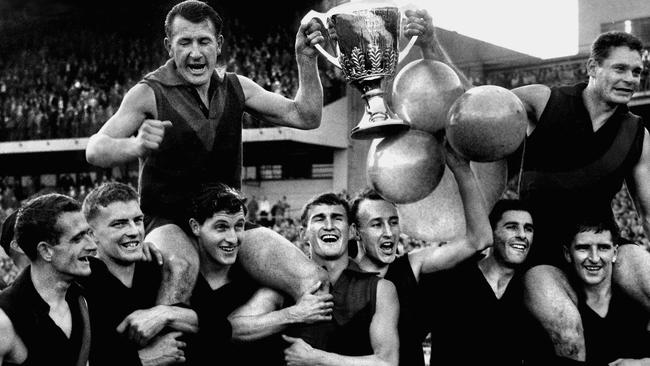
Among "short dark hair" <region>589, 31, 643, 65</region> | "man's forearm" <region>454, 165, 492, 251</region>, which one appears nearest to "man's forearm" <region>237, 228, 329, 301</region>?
"man's forearm" <region>454, 165, 492, 251</region>

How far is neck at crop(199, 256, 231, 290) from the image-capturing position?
3660 millimetres

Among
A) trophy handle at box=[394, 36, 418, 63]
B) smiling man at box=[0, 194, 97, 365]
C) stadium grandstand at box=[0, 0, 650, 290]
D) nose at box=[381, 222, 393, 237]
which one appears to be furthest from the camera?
stadium grandstand at box=[0, 0, 650, 290]

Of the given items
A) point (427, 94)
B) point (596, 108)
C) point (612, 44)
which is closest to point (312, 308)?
point (427, 94)

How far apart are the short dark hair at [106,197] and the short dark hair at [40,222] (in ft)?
0.65

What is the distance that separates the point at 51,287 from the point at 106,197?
1.50 feet

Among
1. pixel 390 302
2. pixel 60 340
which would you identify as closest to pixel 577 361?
pixel 390 302

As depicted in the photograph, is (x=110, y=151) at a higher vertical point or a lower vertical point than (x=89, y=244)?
higher

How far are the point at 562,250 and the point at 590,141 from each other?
0.52m

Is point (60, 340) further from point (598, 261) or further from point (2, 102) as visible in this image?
point (2, 102)

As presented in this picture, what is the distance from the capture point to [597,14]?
17469 mm

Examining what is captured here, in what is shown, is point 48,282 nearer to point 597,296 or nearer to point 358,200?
point 358,200

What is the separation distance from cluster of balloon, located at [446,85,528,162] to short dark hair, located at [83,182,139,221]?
1335mm

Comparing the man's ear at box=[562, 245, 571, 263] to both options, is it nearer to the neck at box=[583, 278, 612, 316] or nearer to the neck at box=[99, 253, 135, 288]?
the neck at box=[583, 278, 612, 316]

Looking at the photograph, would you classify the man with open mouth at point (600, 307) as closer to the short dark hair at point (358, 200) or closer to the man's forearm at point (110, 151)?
the short dark hair at point (358, 200)
